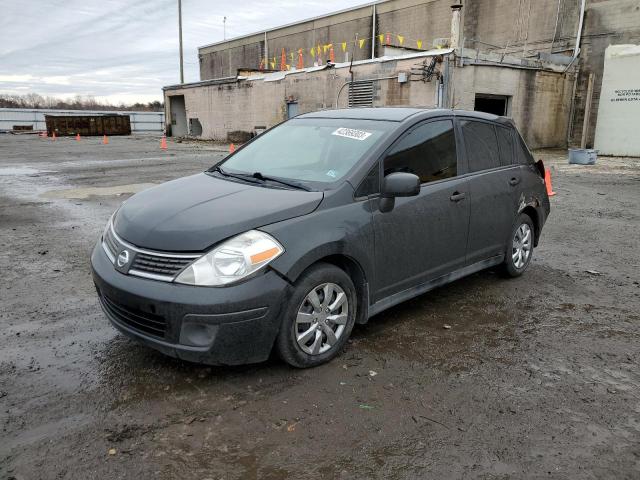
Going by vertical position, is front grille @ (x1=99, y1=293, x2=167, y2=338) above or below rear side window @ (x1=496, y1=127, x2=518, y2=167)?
below

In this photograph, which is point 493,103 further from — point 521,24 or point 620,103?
point 521,24

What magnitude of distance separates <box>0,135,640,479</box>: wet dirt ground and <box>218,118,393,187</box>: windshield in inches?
52.9

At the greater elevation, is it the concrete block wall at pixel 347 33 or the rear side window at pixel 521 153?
the concrete block wall at pixel 347 33

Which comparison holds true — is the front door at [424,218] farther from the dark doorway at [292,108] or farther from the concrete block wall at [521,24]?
the dark doorway at [292,108]

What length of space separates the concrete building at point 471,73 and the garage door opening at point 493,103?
6 centimetres

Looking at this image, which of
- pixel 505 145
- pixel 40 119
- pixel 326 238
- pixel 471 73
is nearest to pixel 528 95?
pixel 471 73

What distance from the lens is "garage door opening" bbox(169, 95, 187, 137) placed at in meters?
40.0

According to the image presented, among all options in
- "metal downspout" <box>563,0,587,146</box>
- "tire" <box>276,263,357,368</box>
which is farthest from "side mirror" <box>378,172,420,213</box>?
"metal downspout" <box>563,0,587,146</box>

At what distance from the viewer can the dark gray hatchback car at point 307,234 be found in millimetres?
3148

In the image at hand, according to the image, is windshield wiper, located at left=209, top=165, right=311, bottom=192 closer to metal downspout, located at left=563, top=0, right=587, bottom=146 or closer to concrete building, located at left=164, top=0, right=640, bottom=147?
concrete building, located at left=164, top=0, right=640, bottom=147

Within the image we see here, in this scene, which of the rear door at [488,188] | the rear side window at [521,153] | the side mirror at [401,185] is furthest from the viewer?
the rear side window at [521,153]

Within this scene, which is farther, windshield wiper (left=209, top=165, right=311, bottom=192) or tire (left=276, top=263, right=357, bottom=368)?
windshield wiper (left=209, top=165, right=311, bottom=192)

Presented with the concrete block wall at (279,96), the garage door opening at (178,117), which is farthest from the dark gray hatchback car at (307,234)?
the garage door opening at (178,117)

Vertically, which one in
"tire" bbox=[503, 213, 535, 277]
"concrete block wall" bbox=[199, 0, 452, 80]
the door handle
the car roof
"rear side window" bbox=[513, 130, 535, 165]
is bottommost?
"tire" bbox=[503, 213, 535, 277]
